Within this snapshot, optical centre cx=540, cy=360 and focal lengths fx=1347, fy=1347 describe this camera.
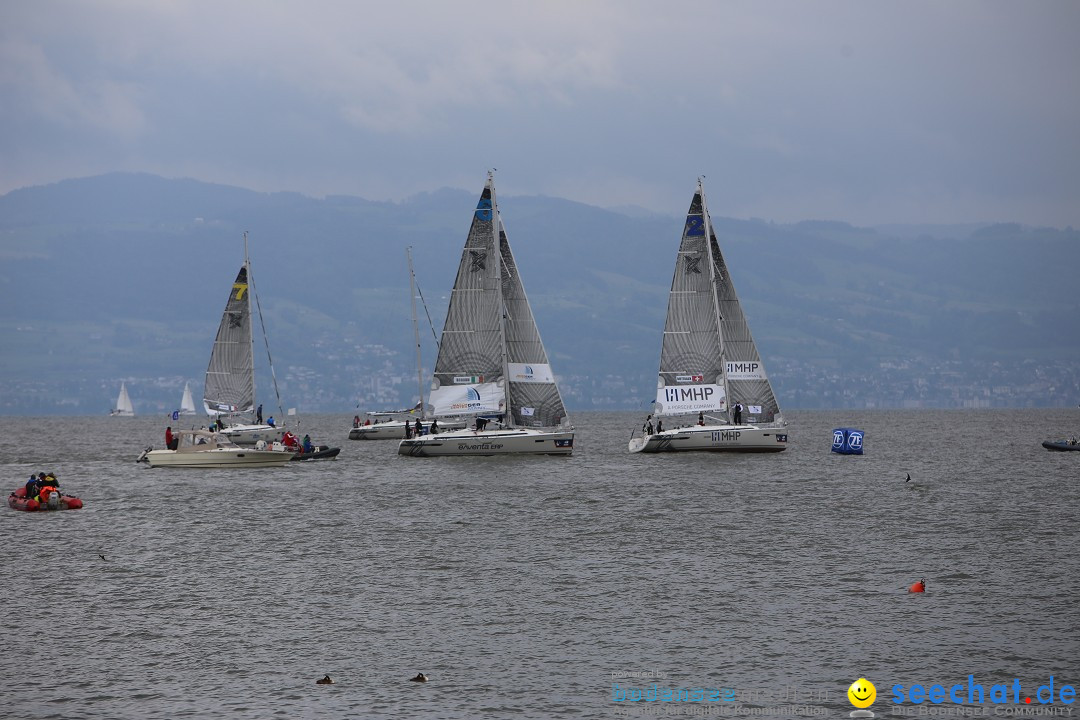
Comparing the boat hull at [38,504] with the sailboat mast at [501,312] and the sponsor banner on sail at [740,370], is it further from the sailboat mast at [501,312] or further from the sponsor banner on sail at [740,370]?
the sponsor banner on sail at [740,370]

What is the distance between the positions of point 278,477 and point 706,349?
24.6m

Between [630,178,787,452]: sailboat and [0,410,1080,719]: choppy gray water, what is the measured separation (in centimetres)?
1126

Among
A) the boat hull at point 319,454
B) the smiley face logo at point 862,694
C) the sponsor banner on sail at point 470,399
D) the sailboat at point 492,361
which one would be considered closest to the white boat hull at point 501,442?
the sailboat at point 492,361

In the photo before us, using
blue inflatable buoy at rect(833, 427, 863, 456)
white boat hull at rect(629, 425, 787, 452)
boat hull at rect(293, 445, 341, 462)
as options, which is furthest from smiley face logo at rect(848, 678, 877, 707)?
blue inflatable buoy at rect(833, 427, 863, 456)

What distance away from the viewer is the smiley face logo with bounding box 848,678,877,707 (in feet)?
78.1

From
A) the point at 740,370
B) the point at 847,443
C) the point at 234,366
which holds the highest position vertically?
the point at 234,366

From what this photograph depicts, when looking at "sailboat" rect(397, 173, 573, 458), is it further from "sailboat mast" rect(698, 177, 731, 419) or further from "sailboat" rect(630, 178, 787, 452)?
"sailboat mast" rect(698, 177, 731, 419)

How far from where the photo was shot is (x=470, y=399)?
237ft

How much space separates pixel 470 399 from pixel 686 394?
1225 cm

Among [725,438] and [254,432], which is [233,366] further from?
[725,438]

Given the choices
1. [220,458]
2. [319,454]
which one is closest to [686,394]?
[319,454]

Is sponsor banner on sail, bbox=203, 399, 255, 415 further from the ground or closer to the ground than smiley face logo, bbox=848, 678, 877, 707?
further from the ground

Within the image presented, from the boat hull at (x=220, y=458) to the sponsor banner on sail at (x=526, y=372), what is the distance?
15.2 m

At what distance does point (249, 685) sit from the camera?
26.1 meters
